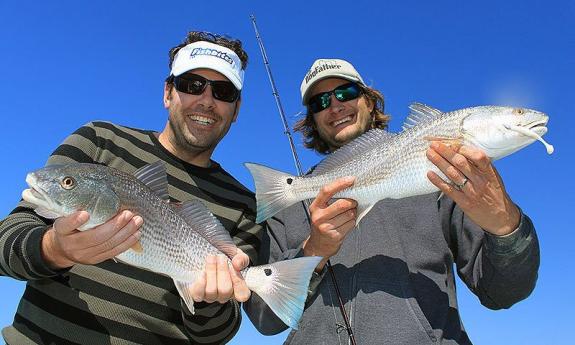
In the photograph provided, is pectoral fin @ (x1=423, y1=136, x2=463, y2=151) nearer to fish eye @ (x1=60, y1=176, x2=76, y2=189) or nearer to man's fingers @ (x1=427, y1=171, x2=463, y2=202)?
man's fingers @ (x1=427, y1=171, x2=463, y2=202)

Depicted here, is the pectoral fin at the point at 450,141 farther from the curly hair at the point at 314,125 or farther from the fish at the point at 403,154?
the curly hair at the point at 314,125

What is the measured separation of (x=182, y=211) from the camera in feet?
17.5

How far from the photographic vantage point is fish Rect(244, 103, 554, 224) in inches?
207

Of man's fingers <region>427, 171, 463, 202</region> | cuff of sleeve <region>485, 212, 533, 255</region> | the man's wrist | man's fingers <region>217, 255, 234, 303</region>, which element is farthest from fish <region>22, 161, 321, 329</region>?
cuff of sleeve <region>485, 212, 533, 255</region>

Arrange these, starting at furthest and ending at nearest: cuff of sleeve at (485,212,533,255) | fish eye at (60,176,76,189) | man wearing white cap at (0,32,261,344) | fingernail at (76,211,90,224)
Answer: cuff of sleeve at (485,212,533,255), man wearing white cap at (0,32,261,344), fish eye at (60,176,76,189), fingernail at (76,211,90,224)

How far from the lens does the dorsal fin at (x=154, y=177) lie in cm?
523

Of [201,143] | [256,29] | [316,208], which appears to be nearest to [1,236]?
[201,143]

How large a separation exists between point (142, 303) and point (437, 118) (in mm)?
3709

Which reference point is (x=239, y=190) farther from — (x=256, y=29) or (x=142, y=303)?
(x=256, y=29)

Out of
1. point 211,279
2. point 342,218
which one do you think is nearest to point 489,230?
point 342,218

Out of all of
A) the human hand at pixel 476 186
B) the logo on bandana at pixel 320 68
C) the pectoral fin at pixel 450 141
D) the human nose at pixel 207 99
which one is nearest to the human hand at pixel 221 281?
the human hand at pixel 476 186

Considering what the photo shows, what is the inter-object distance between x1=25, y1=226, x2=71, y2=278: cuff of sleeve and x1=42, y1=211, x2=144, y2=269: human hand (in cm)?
5

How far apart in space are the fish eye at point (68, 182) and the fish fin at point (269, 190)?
6.77 feet

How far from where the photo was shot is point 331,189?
18.7 ft
